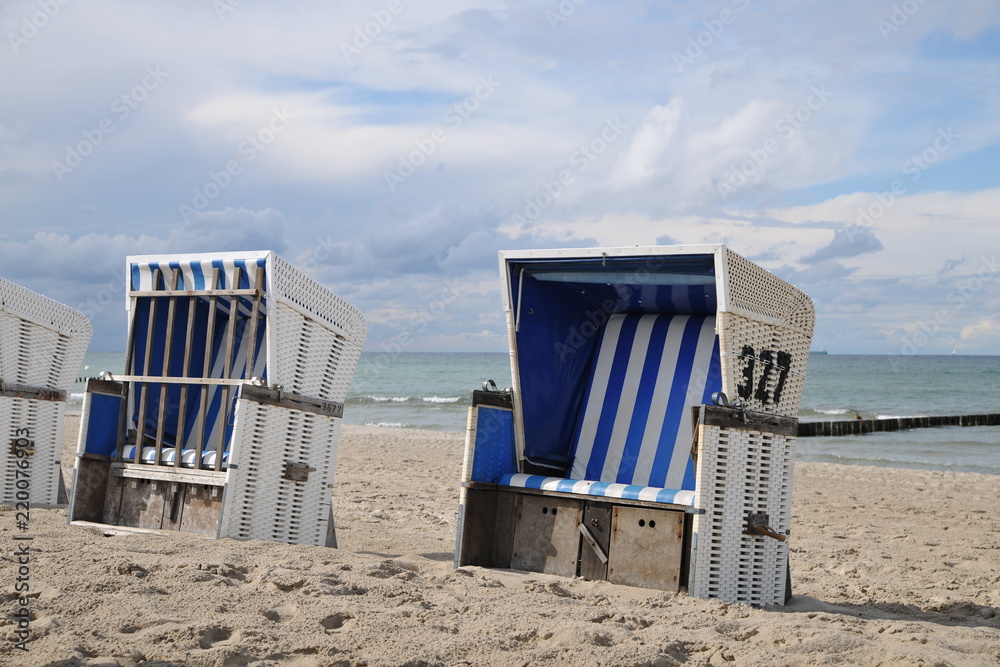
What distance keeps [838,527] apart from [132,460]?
22.9 feet

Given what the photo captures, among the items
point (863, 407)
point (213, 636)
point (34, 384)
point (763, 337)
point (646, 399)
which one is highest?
point (863, 407)

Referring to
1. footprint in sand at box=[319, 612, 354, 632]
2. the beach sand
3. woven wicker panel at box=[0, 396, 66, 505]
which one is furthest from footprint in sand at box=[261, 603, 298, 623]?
woven wicker panel at box=[0, 396, 66, 505]

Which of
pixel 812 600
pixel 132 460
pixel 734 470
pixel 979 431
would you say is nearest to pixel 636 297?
pixel 734 470

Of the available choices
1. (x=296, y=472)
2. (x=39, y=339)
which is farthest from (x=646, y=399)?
(x=39, y=339)

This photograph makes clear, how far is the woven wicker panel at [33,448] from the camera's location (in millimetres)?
7566

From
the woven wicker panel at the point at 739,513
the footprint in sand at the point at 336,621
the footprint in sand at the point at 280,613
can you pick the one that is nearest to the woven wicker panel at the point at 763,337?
the woven wicker panel at the point at 739,513

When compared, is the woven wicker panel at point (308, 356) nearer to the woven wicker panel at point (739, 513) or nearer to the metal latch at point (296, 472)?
the metal latch at point (296, 472)

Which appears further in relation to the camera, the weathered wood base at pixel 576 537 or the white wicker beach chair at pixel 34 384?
the white wicker beach chair at pixel 34 384

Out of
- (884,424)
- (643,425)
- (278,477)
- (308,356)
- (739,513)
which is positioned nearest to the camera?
(739,513)

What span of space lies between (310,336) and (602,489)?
230 centimetres

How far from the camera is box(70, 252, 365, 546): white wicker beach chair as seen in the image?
229 inches

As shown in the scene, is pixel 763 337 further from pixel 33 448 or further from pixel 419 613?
pixel 33 448

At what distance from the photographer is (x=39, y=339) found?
767 centimetres

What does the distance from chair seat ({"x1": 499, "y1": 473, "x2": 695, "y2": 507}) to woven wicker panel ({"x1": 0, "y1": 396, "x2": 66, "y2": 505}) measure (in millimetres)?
4481
